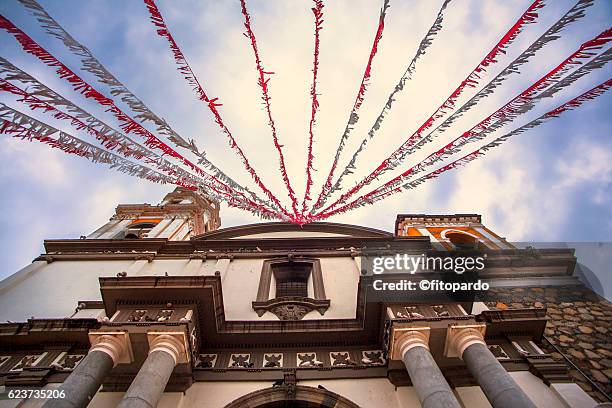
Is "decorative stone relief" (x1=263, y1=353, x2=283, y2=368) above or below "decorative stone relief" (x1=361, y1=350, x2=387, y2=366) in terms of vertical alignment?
below

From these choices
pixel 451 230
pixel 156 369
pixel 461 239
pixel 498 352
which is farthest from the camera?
pixel 451 230

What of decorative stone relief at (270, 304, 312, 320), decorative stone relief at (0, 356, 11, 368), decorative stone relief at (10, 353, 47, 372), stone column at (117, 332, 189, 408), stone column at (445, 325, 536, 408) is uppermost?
stone column at (445, 325, 536, 408)

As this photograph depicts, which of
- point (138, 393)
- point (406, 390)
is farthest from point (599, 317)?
point (138, 393)

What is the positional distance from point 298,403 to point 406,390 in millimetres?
2579

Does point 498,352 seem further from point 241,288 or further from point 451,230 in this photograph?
point 451,230

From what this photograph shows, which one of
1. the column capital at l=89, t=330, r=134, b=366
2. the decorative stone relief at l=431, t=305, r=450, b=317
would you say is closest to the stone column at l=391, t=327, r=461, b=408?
the decorative stone relief at l=431, t=305, r=450, b=317

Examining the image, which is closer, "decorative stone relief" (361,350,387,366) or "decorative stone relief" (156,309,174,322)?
"decorative stone relief" (156,309,174,322)

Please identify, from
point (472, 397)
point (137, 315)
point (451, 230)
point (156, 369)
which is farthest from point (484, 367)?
point (451, 230)

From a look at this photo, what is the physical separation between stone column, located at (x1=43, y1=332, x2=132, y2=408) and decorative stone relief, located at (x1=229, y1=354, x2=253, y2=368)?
2.45 metres

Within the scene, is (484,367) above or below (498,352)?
above

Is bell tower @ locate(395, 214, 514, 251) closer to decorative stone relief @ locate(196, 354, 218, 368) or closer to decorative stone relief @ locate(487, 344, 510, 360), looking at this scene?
decorative stone relief @ locate(487, 344, 510, 360)

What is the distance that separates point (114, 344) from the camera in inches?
310

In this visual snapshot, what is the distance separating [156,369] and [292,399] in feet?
10.4

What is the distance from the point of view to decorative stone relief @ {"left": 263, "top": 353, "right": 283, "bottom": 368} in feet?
29.8
